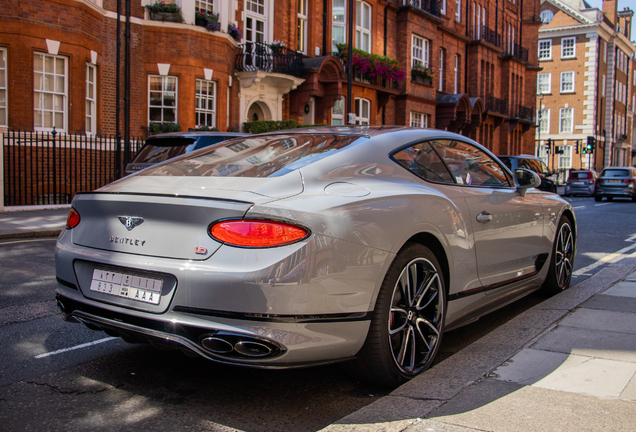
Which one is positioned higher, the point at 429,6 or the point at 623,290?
the point at 429,6

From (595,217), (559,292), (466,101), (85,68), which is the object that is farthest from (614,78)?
(559,292)

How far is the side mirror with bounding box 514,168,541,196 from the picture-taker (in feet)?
16.1

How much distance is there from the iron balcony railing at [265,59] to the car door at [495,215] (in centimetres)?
1611

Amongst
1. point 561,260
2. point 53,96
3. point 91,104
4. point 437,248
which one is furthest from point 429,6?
point 437,248

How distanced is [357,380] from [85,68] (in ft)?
51.0

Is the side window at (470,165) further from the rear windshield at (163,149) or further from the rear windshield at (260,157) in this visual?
the rear windshield at (163,149)

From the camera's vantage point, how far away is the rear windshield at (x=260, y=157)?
3352 millimetres

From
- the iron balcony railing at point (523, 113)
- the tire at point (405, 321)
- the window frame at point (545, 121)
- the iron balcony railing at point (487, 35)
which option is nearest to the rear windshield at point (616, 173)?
the iron balcony railing at point (487, 35)

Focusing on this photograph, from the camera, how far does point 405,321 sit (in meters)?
3.34

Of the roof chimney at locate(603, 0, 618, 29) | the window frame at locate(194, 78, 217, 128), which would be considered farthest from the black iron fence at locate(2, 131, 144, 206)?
the roof chimney at locate(603, 0, 618, 29)

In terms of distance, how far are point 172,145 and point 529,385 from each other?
798 cm

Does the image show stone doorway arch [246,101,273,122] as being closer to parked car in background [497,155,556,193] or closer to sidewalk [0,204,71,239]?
parked car in background [497,155,556,193]

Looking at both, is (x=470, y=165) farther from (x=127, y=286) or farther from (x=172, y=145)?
(x=172, y=145)

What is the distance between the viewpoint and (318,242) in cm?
279
